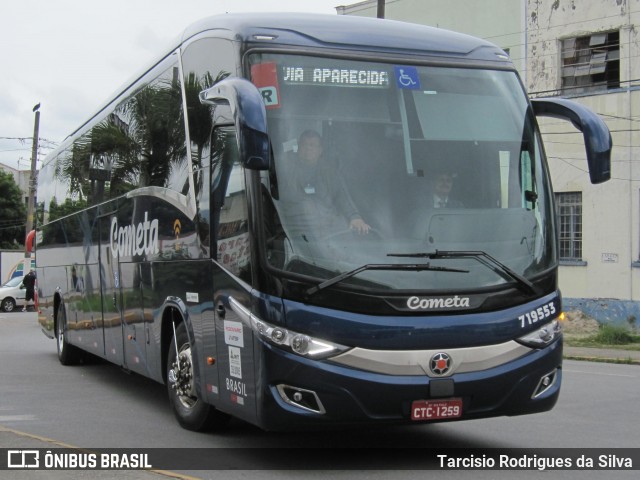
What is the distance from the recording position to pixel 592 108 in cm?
2631

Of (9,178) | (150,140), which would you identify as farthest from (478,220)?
(9,178)

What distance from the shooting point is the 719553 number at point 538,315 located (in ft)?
23.7

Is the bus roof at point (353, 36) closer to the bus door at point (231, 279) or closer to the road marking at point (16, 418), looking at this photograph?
the bus door at point (231, 279)

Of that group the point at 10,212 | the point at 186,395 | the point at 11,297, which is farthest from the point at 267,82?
the point at 10,212

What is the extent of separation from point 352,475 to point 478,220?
2.09 meters

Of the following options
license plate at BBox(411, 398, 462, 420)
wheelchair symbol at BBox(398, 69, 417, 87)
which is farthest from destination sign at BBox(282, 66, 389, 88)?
license plate at BBox(411, 398, 462, 420)

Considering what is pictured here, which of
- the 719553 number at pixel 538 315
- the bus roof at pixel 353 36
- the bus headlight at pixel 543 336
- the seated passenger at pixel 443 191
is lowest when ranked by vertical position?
the bus headlight at pixel 543 336

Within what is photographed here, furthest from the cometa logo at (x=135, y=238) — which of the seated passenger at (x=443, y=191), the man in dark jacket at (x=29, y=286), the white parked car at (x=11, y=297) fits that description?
the white parked car at (x=11, y=297)

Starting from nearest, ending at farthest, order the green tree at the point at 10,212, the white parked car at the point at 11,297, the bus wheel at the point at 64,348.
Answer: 1. the bus wheel at the point at 64,348
2. the white parked car at the point at 11,297
3. the green tree at the point at 10,212

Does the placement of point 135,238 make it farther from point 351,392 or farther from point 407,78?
point 351,392

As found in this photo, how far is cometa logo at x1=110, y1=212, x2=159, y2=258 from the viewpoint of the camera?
10.0 m

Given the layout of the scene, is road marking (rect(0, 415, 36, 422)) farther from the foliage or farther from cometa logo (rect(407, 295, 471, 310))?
the foliage

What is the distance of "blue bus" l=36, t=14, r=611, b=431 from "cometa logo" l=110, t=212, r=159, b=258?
1226mm

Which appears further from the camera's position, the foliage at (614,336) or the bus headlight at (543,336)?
the foliage at (614,336)
